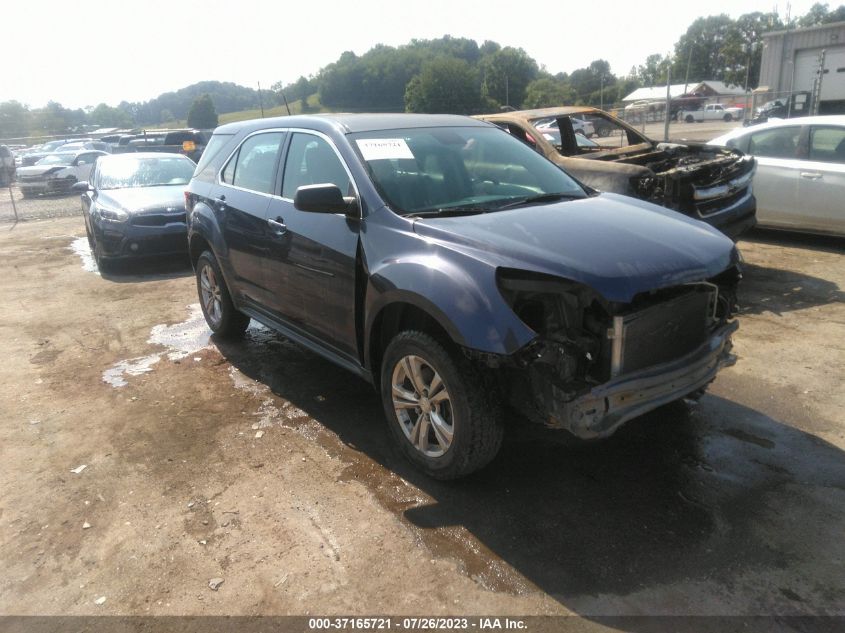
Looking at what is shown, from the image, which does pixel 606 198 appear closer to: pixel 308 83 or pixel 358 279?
pixel 358 279

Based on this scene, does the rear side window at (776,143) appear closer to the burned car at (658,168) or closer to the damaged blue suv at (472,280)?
the burned car at (658,168)

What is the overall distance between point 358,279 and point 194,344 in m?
2.90

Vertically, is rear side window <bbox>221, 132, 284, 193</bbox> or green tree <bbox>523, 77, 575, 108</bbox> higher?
green tree <bbox>523, 77, 575, 108</bbox>

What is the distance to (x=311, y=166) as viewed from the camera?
4.24 meters

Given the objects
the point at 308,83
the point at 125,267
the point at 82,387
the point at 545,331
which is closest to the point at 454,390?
the point at 545,331

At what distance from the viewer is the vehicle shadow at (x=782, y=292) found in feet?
19.9

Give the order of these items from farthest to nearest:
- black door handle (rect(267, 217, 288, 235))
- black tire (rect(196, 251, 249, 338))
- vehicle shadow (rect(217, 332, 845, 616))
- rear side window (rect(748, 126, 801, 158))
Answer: rear side window (rect(748, 126, 801, 158)) < black tire (rect(196, 251, 249, 338)) < black door handle (rect(267, 217, 288, 235)) < vehicle shadow (rect(217, 332, 845, 616))

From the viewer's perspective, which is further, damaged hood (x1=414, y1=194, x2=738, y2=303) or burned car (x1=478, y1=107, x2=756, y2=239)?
burned car (x1=478, y1=107, x2=756, y2=239)

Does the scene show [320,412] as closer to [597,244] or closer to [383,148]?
[383,148]

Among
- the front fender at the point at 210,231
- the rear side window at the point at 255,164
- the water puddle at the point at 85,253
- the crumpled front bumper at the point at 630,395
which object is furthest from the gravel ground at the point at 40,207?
the crumpled front bumper at the point at 630,395

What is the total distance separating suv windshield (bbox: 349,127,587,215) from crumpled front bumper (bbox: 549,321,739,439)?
1278 millimetres

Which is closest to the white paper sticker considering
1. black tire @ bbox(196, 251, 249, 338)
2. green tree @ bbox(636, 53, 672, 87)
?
black tire @ bbox(196, 251, 249, 338)

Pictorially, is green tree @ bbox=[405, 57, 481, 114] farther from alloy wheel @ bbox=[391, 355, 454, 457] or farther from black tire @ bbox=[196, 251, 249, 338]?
alloy wheel @ bbox=[391, 355, 454, 457]

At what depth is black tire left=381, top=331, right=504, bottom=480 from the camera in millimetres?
3090
